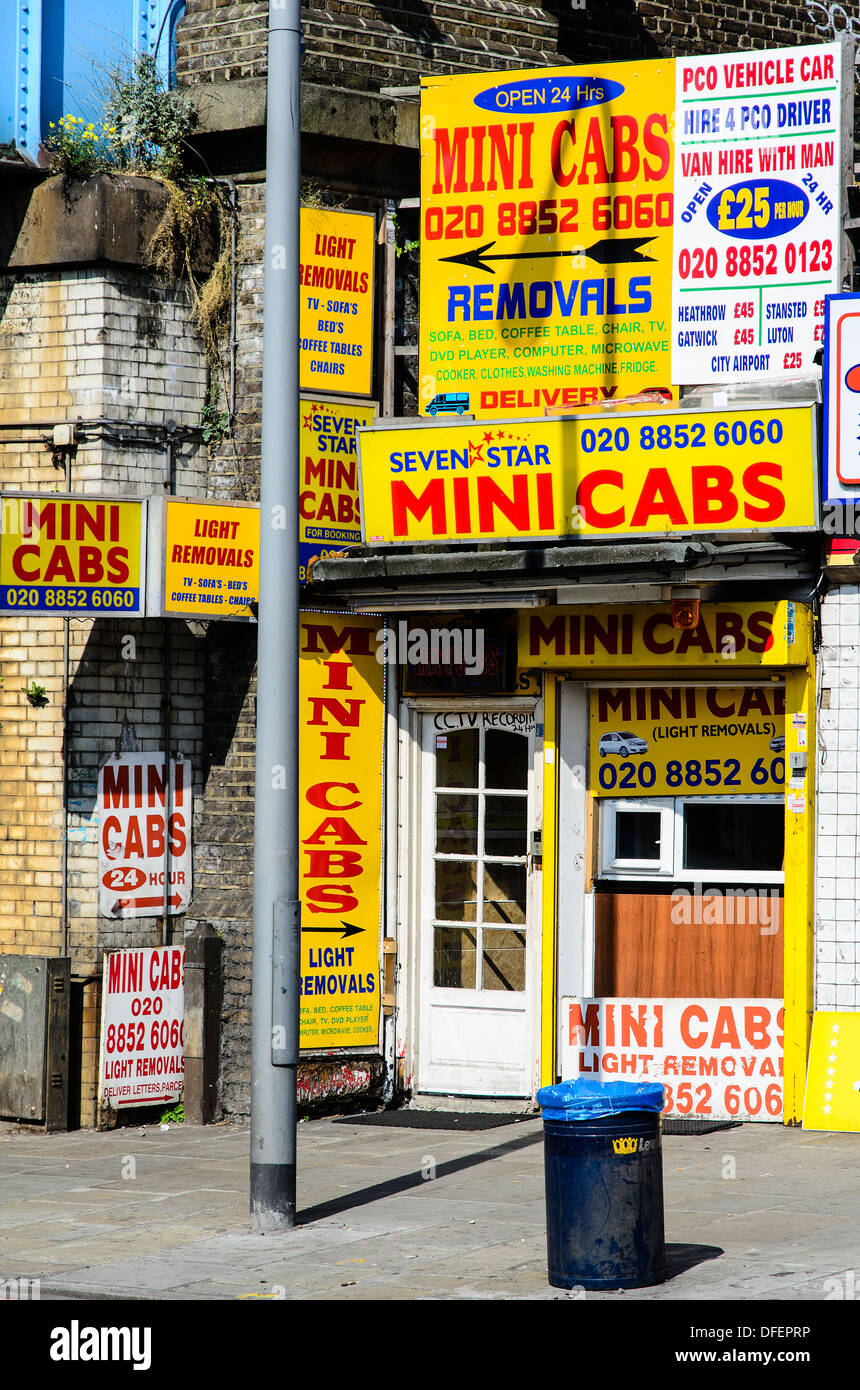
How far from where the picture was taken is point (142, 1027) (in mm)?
11297

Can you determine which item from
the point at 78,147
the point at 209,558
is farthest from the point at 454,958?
the point at 78,147

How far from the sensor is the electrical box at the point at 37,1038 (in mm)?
11086

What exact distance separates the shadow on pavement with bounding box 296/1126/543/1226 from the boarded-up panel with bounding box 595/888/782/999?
119 cm

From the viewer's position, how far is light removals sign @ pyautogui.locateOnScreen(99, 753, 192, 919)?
448 inches

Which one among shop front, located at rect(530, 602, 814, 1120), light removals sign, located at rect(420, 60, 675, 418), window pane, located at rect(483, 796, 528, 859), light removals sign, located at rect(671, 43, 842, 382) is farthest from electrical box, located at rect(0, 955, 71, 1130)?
light removals sign, located at rect(671, 43, 842, 382)

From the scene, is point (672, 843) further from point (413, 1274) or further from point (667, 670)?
point (413, 1274)

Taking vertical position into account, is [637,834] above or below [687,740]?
below

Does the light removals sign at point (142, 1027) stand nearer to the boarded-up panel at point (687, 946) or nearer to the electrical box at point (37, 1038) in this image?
the electrical box at point (37, 1038)

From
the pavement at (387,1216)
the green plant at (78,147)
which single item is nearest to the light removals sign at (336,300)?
the green plant at (78,147)

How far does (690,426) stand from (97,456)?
12.6 ft

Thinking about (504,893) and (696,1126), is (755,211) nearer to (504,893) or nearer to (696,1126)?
(504,893)

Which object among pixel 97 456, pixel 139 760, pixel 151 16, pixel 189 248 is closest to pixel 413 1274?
pixel 139 760

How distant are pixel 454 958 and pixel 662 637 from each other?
2.61 m

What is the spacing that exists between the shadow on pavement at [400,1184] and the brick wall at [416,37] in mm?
6921
